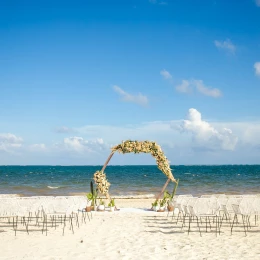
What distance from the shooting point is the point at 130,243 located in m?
10.0

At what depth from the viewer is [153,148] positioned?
697 inches

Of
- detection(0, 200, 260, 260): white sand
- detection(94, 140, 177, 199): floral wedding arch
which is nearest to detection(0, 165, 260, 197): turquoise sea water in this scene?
detection(94, 140, 177, 199): floral wedding arch

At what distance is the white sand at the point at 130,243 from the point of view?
28.7 ft

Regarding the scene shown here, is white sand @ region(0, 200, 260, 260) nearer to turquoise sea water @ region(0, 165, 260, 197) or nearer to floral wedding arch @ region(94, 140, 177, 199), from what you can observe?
floral wedding arch @ region(94, 140, 177, 199)

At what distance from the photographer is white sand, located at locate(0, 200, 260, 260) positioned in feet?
28.7

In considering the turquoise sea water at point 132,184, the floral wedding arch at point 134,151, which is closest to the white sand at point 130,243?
the floral wedding arch at point 134,151

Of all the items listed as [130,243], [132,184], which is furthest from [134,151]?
[132,184]

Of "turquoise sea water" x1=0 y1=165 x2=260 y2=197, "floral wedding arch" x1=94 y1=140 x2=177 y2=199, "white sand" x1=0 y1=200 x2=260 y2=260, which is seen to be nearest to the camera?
"white sand" x1=0 y1=200 x2=260 y2=260

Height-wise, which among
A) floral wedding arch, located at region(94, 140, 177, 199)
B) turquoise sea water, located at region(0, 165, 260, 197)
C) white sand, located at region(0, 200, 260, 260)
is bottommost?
turquoise sea water, located at region(0, 165, 260, 197)

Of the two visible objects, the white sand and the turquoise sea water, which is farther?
the turquoise sea water

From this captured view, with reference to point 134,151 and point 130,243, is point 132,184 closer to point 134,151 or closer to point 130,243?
point 134,151

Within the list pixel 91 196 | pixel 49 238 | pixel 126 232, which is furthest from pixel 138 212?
pixel 49 238

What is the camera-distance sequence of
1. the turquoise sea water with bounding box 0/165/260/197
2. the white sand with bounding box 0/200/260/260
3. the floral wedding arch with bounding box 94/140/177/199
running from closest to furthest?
the white sand with bounding box 0/200/260/260 → the floral wedding arch with bounding box 94/140/177/199 → the turquoise sea water with bounding box 0/165/260/197

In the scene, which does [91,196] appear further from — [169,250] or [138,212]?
[169,250]
